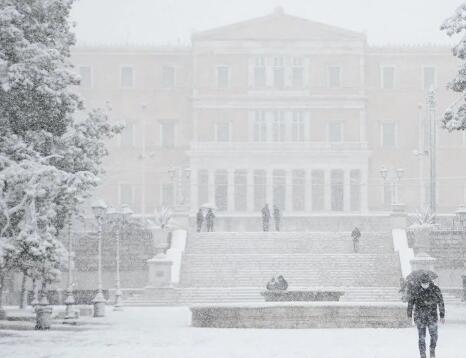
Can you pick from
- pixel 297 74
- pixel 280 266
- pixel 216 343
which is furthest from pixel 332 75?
pixel 216 343

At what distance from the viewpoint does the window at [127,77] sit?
230 ft

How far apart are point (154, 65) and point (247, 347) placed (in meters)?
49.9

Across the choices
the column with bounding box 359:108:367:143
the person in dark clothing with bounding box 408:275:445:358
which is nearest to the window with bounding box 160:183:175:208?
the column with bounding box 359:108:367:143

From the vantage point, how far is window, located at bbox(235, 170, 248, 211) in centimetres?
6562

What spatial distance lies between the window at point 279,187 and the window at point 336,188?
263 cm

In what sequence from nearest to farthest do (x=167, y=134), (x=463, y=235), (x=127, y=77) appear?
(x=463, y=235) → (x=167, y=134) → (x=127, y=77)

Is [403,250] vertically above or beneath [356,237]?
beneath

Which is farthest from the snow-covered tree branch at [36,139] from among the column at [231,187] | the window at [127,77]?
the window at [127,77]

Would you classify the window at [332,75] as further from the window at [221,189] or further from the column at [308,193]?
the window at [221,189]

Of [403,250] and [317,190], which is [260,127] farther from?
[403,250]

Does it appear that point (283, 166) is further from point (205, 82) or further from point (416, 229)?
point (416, 229)

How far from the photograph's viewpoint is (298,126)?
222ft

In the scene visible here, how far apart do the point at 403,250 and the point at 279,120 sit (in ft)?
81.2

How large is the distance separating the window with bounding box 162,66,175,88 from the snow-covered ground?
41975 mm
